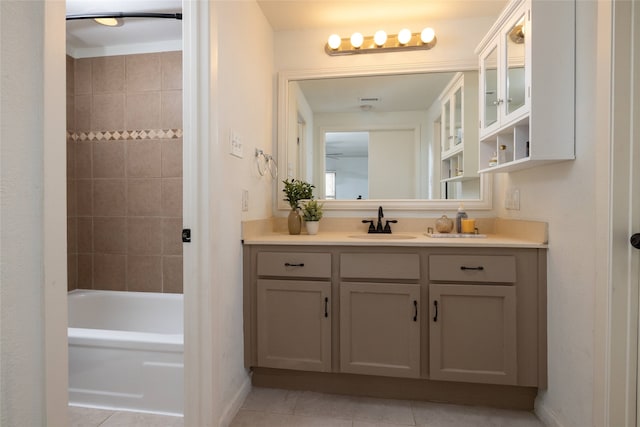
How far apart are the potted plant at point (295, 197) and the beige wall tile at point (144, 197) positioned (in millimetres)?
1055

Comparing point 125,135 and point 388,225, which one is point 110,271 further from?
point 388,225

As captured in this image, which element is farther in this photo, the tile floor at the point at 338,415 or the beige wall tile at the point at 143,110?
the beige wall tile at the point at 143,110

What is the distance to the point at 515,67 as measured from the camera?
1.57 m

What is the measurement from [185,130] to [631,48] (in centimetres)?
172

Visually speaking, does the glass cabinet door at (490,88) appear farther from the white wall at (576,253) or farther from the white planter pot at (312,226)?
the white planter pot at (312,226)

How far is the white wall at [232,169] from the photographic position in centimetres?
145

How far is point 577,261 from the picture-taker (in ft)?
4.37

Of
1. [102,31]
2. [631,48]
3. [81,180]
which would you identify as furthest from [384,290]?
[102,31]

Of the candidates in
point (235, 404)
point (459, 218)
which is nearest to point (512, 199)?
point (459, 218)

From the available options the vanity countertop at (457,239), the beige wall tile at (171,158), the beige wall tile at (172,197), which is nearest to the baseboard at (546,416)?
the vanity countertop at (457,239)

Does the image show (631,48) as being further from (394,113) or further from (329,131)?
(329,131)

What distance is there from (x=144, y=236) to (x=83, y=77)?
54.1 inches

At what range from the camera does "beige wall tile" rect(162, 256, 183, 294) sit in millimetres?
2471

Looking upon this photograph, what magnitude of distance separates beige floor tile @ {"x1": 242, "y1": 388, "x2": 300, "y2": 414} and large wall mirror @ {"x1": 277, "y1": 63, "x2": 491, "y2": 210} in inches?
46.9
